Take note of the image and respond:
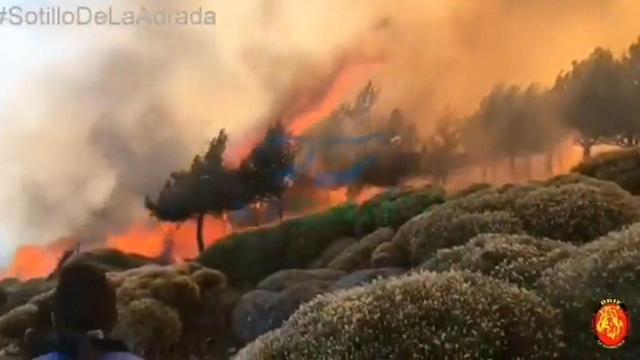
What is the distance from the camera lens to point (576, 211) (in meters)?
2.60

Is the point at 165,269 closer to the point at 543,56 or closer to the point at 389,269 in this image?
the point at 389,269

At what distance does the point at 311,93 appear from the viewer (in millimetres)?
2602

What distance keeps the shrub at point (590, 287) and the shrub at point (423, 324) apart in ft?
0.13

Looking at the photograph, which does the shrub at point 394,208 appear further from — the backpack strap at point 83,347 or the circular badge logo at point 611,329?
the backpack strap at point 83,347

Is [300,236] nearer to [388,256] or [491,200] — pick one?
[388,256]

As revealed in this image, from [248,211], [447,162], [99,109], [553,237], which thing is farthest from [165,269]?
[553,237]

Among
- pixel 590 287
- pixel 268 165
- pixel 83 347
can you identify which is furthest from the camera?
pixel 268 165

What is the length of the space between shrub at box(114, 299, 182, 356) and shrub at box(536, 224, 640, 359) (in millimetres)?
918

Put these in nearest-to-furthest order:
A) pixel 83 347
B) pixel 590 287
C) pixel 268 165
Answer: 1. pixel 83 347
2. pixel 590 287
3. pixel 268 165

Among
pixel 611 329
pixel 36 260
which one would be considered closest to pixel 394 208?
pixel 611 329

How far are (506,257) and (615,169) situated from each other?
0.39 metres

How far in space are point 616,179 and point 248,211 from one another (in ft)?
3.16

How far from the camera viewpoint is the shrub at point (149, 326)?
250cm

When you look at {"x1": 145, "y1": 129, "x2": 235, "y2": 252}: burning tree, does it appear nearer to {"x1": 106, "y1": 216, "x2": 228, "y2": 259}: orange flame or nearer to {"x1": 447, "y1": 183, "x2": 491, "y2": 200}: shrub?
{"x1": 106, "y1": 216, "x2": 228, "y2": 259}: orange flame
